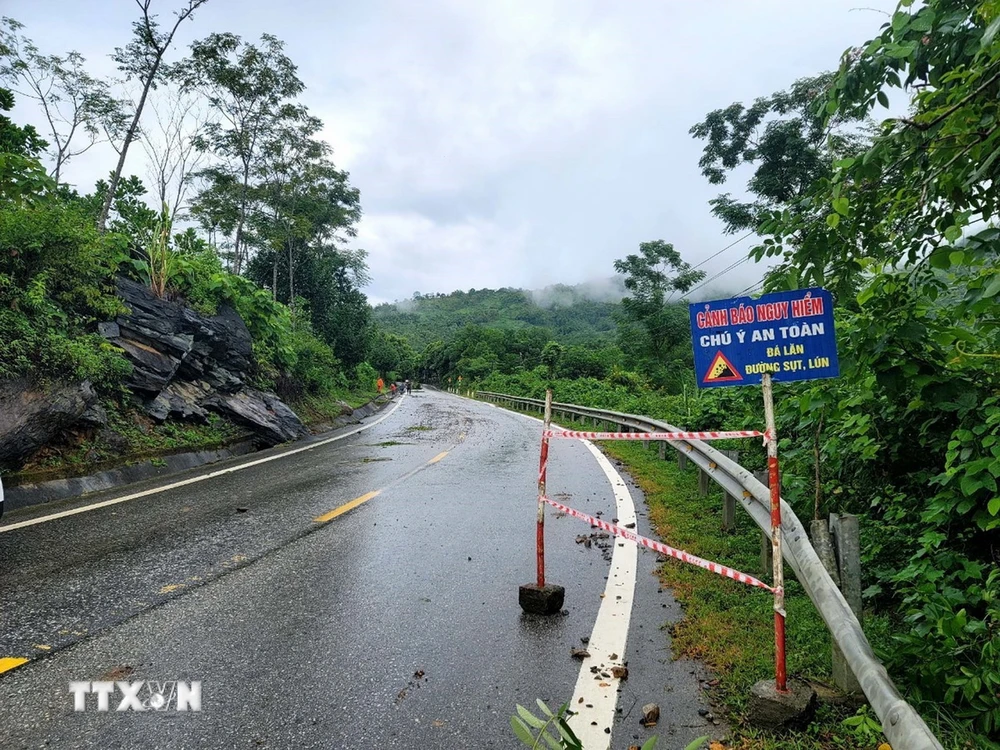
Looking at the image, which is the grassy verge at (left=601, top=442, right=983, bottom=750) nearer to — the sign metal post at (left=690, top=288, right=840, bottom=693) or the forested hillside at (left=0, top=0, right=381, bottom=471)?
the sign metal post at (left=690, top=288, right=840, bottom=693)

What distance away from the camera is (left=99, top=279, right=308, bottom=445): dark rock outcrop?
33.6 ft

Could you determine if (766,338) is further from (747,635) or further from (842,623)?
(747,635)

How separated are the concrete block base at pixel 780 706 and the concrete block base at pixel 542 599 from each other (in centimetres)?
141

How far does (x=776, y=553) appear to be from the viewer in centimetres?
290

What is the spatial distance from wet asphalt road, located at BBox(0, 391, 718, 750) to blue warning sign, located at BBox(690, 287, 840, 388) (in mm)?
1648

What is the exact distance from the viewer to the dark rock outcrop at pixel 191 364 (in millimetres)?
10250

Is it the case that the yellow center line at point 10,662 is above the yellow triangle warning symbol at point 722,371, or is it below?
below

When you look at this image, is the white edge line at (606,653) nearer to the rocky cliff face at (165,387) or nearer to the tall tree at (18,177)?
the rocky cliff face at (165,387)

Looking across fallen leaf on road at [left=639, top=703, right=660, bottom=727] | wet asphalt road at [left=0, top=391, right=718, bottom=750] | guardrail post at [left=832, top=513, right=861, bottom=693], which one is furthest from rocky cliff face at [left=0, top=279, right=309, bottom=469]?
guardrail post at [left=832, top=513, right=861, bottom=693]

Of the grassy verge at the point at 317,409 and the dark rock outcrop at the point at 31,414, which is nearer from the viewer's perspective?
the dark rock outcrop at the point at 31,414

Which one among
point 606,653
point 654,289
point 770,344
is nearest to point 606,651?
point 606,653

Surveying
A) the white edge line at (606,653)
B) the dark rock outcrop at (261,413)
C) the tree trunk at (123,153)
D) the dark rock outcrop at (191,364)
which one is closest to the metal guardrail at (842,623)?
the white edge line at (606,653)

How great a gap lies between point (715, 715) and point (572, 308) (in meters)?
132

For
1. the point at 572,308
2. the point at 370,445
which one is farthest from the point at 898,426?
the point at 572,308
